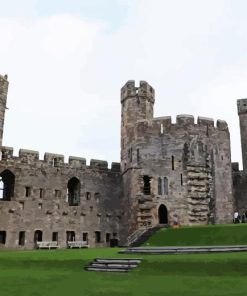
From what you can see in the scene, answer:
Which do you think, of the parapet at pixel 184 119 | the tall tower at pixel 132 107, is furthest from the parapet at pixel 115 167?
the parapet at pixel 184 119

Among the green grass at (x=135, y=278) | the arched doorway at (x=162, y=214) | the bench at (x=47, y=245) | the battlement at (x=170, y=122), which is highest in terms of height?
the battlement at (x=170, y=122)

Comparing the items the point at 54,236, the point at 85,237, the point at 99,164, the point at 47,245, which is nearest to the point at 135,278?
the point at 47,245

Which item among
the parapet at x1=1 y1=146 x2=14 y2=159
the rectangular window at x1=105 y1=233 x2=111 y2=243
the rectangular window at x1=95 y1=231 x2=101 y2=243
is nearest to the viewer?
the parapet at x1=1 y1=146 x2=14 y2=159

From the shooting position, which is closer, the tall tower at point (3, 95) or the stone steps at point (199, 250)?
the stone steps at point (199, 250)

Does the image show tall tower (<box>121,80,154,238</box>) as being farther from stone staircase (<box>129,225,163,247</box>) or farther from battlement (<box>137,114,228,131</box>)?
stone staircase (<box>129,225,163,247</box>)

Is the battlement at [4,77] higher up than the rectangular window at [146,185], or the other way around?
the battlement at [4,77]

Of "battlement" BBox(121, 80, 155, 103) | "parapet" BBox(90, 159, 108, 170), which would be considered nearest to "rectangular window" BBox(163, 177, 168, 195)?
"parapet" BBox(90, 159, 108, 170)

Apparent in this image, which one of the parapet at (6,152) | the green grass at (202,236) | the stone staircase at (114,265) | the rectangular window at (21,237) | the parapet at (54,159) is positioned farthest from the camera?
the parapet at (54,159)

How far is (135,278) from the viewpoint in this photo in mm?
14992

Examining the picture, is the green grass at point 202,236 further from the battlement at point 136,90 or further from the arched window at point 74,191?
the battlement at point 136,90

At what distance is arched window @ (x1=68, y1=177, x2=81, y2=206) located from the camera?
43.1 metres

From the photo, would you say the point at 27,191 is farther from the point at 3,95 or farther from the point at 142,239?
the point at 142,239

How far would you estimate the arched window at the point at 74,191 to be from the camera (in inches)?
1695

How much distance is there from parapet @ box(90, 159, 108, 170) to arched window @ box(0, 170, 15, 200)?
29.0 feet
